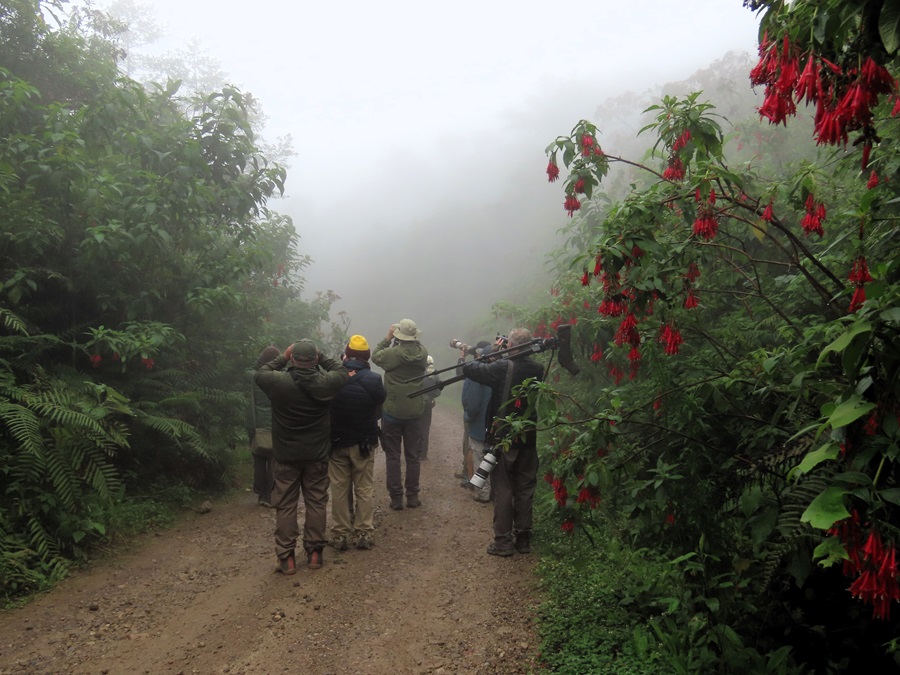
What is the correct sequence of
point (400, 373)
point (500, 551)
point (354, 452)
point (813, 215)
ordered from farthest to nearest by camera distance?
point (400, 373) < point (354, 452) < point (500, 551) < point (813, 215)

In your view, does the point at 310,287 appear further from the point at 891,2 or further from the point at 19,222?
the point at 891,2

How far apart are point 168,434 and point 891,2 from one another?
757cm

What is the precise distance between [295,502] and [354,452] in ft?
2.87

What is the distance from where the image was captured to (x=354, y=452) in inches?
264

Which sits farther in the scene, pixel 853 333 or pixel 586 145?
pixel 586 145

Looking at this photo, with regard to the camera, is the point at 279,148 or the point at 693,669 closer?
the point at 693,669

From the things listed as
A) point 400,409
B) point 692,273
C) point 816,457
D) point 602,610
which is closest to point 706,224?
point 692,273

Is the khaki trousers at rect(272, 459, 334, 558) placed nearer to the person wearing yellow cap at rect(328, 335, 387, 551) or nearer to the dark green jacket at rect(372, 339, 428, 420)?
the person wearing yellow cap at rect(328, 335, 387, 551)

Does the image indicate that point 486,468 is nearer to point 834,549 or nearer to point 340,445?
point 340,445

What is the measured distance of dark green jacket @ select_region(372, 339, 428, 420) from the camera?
→ 821 cm

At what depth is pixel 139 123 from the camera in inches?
356

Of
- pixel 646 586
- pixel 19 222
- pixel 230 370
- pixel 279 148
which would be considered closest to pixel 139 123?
pixel 19 222

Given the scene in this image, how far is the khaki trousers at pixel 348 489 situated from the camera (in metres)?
6.61

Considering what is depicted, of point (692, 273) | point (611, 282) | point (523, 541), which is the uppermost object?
point (692, 273)
